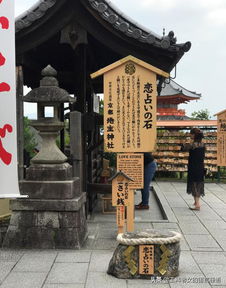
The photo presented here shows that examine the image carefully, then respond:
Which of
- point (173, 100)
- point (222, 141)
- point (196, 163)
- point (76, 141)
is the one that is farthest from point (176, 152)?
point (173, 100)

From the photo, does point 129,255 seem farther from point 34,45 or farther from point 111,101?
point 34,45

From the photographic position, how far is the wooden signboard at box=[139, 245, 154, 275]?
4.69 m

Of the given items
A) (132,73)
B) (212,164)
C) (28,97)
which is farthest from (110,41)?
(212,164)

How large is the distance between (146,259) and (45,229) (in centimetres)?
188

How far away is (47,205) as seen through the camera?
19.2ft

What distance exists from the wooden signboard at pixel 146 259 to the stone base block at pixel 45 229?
1.45 meters

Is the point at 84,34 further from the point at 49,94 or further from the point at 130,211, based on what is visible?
the point at 130,211

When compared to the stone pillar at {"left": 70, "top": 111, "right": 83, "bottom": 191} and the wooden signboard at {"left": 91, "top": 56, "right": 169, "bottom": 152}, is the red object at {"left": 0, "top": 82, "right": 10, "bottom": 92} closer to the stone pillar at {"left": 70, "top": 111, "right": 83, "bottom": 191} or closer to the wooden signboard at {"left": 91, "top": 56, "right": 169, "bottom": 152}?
the wooden signboard at {"left": 91, "top": 56, "right": 169, "bottom": 152}

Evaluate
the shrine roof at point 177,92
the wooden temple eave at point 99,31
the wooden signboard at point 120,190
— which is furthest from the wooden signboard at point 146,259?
the shrine roof at point 177,92

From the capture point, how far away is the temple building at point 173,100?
26922mm

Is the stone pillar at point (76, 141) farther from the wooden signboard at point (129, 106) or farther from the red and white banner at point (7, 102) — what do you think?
the red and white banner at point (7, 102)

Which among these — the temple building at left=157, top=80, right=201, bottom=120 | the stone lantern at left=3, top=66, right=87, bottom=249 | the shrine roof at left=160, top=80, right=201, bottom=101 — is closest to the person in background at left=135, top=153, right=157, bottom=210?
the stone lantern at left=3, top=66, right=87, bottom=249

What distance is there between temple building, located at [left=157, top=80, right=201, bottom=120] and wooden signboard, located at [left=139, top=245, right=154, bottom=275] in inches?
891

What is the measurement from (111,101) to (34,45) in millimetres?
1761
